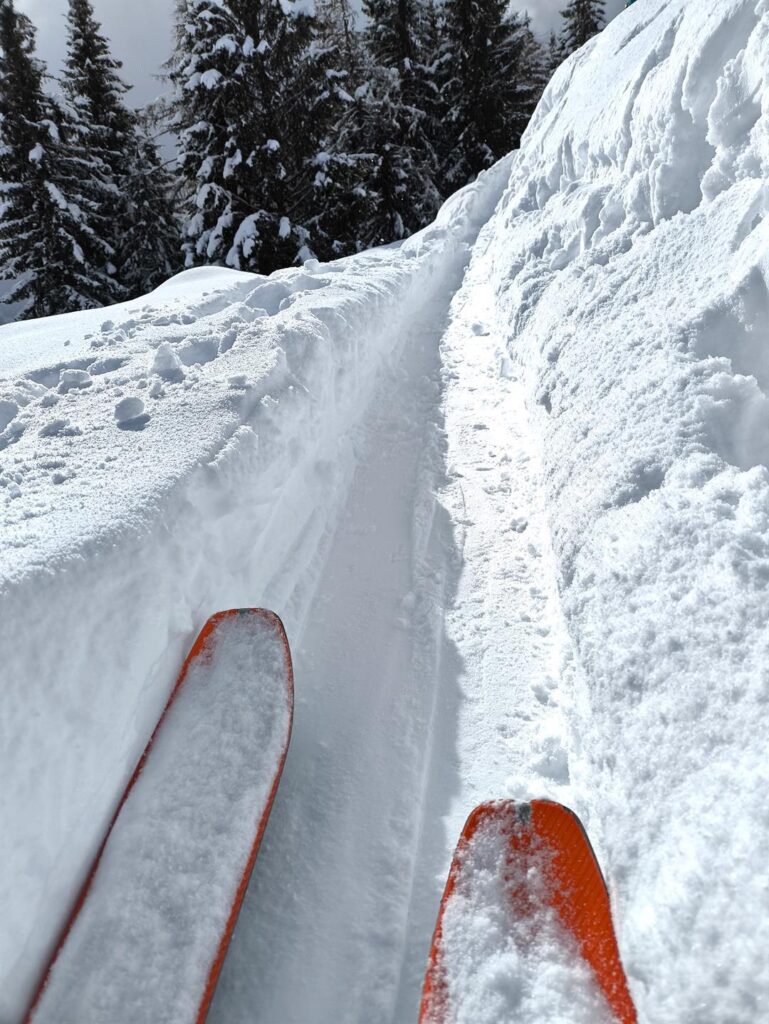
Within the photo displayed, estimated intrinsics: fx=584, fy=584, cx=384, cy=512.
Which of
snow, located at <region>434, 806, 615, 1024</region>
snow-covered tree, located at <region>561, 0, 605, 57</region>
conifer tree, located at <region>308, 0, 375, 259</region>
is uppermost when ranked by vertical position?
snow-covered tree, located at <region>561, 0, 605, 57</region>

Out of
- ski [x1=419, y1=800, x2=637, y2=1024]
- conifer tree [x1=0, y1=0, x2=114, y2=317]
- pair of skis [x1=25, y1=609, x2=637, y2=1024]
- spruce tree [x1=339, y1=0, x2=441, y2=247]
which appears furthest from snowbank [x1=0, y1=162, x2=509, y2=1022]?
spruce tree [x1=339, y1=0, x2=441, y2=247]

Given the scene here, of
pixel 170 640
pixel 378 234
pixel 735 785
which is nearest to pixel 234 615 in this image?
pixel 170 640

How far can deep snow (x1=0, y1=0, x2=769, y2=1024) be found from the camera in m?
1.82

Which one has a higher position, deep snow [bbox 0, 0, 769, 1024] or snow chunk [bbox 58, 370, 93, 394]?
snow chunk [bbox 58, 370, 93, 394]

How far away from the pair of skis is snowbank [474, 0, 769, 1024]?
0.19m

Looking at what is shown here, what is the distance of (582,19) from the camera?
2427 centimetres

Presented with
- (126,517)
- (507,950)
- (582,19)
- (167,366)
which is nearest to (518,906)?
(507,950)

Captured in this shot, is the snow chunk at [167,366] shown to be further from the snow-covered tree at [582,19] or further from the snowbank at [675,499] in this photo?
the snow-covered tree at [582,19]

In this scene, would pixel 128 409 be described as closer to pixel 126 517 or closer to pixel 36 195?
pixel 126 517

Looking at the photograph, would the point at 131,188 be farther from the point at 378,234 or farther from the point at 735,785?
the point at 735,785

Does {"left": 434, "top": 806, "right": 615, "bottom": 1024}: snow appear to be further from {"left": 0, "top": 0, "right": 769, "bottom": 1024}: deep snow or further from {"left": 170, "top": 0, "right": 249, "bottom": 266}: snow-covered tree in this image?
{"left": 170, "top": 0, "right": 249, "bottom": 266}: snow-covered tree

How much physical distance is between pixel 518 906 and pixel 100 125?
23.2 m

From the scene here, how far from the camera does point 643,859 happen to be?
1.80 metres

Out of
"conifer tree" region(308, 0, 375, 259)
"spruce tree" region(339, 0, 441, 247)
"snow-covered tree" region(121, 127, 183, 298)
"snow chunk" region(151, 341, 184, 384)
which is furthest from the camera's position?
"snow-covered tree" region(121, 127, 183, 298)
